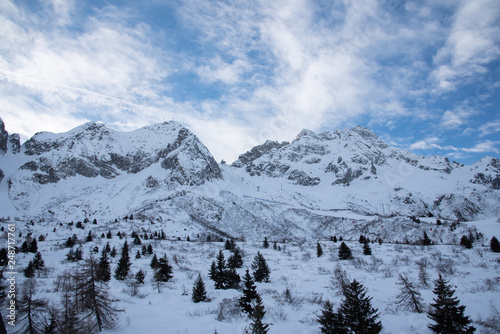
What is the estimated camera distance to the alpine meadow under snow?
1661cm

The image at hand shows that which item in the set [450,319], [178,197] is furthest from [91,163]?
[450,319]

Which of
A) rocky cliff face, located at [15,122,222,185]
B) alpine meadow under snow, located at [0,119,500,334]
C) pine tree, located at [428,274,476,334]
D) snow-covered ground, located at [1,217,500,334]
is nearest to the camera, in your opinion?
pine tree, located at [428,274,476,334]

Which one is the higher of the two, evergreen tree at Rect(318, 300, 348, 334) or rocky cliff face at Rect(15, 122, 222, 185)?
rocky cliff face at Rect(15, 122, 222, 185)

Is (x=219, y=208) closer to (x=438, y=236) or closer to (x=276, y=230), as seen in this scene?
(x=276, y=230)

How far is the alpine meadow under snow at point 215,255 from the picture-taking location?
1661cm

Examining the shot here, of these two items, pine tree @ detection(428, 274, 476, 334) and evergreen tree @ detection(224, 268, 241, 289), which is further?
evergreen tree @ detection(224, 268, 241, 289)

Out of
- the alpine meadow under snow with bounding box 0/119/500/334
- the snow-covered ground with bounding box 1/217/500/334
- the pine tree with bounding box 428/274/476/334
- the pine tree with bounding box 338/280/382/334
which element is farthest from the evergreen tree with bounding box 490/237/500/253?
the pine tree with bounding box 338/280/382/334

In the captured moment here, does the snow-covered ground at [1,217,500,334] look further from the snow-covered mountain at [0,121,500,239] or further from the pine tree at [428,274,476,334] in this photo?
the snow-covered mountain at [0,121,500,239]

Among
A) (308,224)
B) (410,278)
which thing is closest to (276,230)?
(308,224)

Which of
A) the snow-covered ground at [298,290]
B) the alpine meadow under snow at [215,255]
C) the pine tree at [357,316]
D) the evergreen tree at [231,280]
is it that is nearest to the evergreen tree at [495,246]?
the alpine meadow under snow at [215,255]

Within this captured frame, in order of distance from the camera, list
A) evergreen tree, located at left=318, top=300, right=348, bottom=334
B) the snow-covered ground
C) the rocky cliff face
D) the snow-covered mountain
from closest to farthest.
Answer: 1. evergreen tree, located at left=318, top=300, right=348, bottom=334
2. the snow-covered ground
3. the snow-covered mountain
4. the rocky cliff face

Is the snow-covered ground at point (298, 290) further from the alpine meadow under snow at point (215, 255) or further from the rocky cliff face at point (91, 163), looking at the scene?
the rocky cliff face at point (91, 163)

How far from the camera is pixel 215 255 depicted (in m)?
49.2

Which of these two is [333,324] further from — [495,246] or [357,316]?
[495,246]
